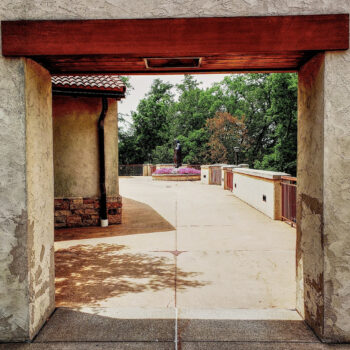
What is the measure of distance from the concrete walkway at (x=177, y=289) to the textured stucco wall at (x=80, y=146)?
1165 mm

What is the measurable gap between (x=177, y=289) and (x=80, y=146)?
16.5ft

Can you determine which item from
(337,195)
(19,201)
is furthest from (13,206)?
(337,195)

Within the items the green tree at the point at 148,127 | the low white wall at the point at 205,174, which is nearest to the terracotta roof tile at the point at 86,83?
the low white wall at the point at 205,174

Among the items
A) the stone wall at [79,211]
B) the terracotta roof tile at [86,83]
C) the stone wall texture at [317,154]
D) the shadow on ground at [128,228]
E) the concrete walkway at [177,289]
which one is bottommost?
the concrete walkway at [177,289]

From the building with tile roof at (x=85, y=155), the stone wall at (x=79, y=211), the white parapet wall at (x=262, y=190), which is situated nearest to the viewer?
the building with tile roof at (x=85, y=155)

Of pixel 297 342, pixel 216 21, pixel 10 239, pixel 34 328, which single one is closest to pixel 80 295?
pixel 34 328

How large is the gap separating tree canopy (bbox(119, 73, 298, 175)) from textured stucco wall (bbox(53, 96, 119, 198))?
2456 centimetres

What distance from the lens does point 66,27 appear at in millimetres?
3088

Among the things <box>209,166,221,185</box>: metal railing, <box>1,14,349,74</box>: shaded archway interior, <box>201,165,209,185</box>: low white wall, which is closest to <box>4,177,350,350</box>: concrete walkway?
<box>1,14,349,74</box>: shaded archway interior

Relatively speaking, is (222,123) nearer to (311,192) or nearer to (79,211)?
(79,211)

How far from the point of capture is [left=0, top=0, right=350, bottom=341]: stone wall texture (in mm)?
3021

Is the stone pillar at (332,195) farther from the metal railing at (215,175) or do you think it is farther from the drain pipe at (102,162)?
the metal railing at (215,175)

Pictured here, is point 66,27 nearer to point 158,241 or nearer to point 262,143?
point 158,241

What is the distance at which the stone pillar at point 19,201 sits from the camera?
3.04 meters
